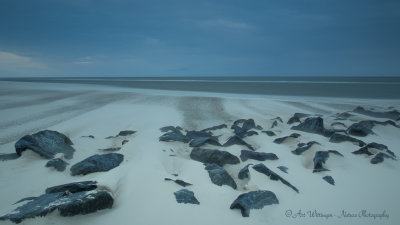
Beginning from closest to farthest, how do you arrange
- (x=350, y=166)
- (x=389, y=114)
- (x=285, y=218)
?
1. (x=285, y=218)
2. (x=350, y=166)
3. (x=389, y=114)

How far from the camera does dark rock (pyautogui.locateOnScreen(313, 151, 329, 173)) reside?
5297mm

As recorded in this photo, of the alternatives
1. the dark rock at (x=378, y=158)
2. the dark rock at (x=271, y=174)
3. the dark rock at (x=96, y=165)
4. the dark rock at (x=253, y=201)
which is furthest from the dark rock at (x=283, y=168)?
the dark rock at (x=96, y=165)

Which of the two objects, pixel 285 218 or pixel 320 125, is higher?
pixel 320 125

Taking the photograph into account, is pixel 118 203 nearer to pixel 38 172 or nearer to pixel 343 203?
pixel 38 172

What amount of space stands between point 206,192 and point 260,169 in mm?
1330

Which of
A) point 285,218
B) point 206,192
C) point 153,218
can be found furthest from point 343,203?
point 153,218

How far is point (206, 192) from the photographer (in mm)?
4281

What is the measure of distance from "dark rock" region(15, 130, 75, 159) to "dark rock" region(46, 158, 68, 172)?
397 millimetres

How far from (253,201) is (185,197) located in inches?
41.6

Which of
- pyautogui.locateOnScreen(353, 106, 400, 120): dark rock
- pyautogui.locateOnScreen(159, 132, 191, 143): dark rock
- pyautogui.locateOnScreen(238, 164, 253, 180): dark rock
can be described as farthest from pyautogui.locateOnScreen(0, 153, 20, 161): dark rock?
pyautogui.locateOnScreen(353, 106, 400, 120): dark rock

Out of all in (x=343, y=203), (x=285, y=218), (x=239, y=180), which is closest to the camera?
(x=285, y=218)

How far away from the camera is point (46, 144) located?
19.7 feet

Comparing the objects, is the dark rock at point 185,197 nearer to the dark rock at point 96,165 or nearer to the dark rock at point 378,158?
the dark rock at point 96,165

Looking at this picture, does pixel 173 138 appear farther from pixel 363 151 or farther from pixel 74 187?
pixel 363 151
